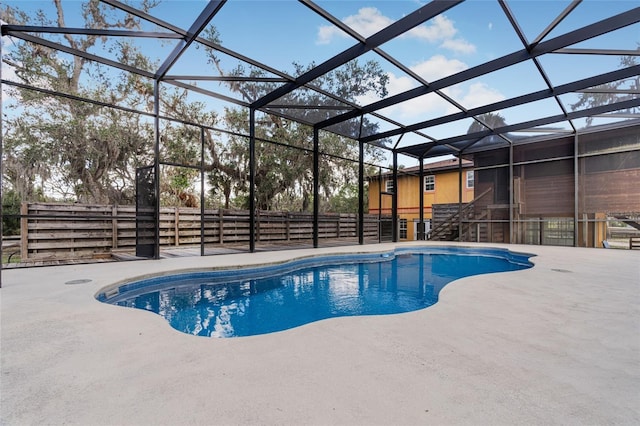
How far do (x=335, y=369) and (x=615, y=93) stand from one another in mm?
7998

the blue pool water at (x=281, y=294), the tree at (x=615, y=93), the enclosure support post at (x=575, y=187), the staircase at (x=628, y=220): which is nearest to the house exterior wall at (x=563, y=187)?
the enclosure support post at (x=575, y=187)

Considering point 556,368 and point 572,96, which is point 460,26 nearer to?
point 572,96

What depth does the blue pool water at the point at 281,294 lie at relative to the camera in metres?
3.05

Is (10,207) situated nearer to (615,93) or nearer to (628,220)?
(615,93)

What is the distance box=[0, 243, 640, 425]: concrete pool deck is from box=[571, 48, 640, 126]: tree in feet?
16.3

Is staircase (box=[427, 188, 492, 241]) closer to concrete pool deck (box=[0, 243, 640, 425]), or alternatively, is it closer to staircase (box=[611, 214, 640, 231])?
staircase (box=[611, 214, 640, 231])

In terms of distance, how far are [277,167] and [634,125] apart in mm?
9781

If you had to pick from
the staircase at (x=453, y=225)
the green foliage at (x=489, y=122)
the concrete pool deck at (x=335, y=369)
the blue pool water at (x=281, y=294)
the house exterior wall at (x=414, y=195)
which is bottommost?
the blue pool water at (x=281, y=294)

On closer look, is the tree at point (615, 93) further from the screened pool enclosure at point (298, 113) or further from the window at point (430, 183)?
the window at point (430, 183)

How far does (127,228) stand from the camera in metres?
6.61

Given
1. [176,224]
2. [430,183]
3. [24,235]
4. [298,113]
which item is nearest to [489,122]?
[298,113]

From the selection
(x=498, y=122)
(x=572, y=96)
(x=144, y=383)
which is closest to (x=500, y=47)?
(x=572, y=96)

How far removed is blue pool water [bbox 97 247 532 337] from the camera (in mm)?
3055

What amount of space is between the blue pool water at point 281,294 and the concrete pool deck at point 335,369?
797 mm
